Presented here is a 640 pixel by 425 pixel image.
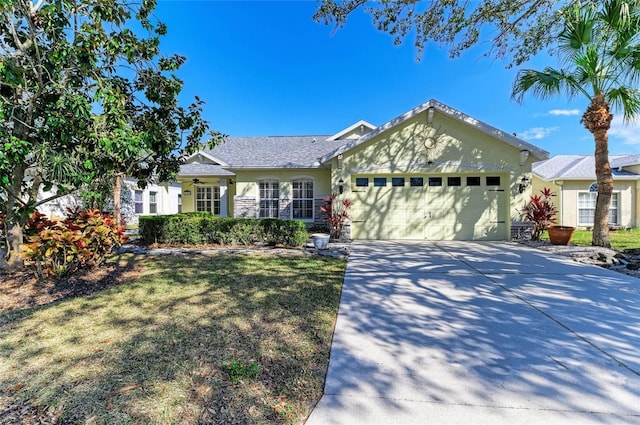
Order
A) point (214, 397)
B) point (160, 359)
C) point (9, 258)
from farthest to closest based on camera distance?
point (9, 258)
point (160, 359)
point (214, 397)

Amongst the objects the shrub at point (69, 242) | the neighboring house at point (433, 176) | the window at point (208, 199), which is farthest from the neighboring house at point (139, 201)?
the neighboring house at point (433, 176)

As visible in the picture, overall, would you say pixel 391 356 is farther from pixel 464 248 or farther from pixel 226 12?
pixel 226 12

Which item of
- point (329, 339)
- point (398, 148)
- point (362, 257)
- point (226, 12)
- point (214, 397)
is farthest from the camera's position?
point (398, 148)

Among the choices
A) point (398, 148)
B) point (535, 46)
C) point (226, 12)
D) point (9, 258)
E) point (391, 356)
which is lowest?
point (391, 356)

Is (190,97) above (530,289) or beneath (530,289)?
above

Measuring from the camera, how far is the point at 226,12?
32.0ft

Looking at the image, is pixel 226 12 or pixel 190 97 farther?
pixel 226 12

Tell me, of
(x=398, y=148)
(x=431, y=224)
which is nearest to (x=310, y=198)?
(x=398, y=148)

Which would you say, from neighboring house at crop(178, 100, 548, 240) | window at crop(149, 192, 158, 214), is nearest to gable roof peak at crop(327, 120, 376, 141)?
neighboring house at crop(178, 100, 548, 240)

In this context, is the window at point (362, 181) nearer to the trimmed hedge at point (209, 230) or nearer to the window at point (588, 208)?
the trimmed hedge at point (209, 230)

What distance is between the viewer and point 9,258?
538 centimetres

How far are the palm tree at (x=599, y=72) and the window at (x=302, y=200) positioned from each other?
27.0 ft

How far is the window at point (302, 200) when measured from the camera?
12773 mm

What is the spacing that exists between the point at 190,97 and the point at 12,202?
3795mm
